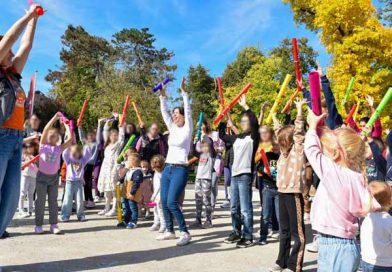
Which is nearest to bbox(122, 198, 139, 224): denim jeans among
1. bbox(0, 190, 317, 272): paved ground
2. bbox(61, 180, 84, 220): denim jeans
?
bbox(0, 190, 317, 272): paved ground

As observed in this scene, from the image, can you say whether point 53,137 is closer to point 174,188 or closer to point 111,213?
point 174,188

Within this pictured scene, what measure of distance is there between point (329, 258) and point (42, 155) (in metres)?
5.30

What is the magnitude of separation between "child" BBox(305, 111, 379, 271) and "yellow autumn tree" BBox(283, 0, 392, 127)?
1600 cm

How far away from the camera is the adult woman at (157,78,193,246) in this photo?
648cm

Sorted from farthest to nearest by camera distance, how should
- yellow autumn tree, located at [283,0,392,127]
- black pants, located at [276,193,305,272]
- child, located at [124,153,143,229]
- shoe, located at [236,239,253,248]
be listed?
yellow autumn tree, located at [283,0,392,127] < child, located at [124,153,143,229] < shoe, located at [236,239,253,248] < black pants, located at [276,193,305,272]

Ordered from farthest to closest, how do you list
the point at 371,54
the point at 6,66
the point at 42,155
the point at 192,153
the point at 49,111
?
the point at 49,111 → the point at 371,54 → the point at 192,153 → the point at 42,155 → the point at 6,66

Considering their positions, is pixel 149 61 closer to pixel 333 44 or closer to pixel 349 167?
pixel 333 44

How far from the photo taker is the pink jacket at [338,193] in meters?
3.11

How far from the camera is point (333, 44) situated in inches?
778

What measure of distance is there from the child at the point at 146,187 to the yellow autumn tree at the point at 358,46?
12038 millimetres

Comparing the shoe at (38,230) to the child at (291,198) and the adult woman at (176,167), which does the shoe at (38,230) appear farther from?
the child at (291,198)

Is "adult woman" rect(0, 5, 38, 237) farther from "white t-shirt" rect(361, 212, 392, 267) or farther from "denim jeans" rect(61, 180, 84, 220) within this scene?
"denim jeans" rect(61, 180, 84, 220)

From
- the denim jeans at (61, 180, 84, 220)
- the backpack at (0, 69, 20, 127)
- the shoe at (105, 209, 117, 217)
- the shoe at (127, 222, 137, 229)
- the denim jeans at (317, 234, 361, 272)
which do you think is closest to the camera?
the denim jeans at (317, 234, 361, 272)

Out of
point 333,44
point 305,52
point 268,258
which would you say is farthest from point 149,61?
point 268,258
